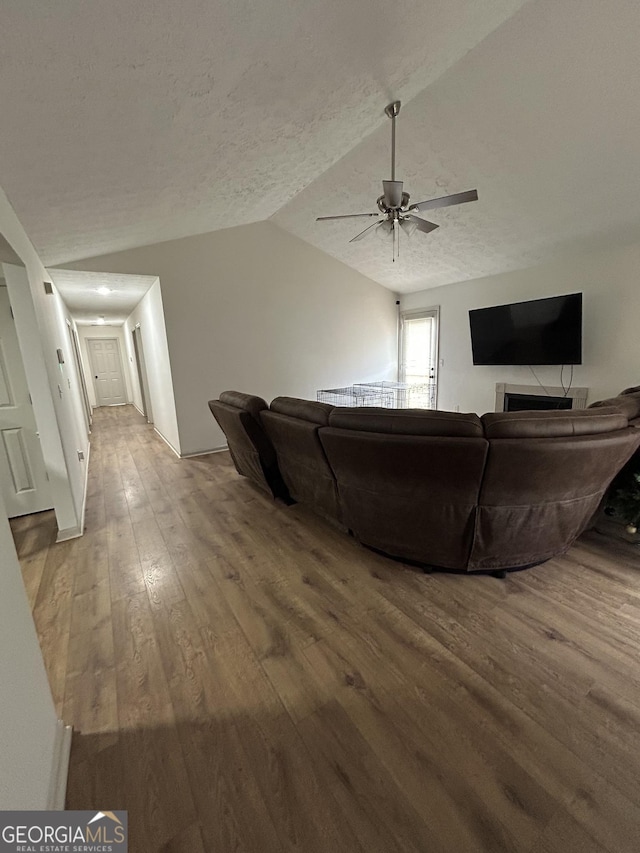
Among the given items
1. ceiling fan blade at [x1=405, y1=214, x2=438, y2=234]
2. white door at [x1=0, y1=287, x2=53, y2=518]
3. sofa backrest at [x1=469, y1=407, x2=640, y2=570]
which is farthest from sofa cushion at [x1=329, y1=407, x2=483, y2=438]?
white door at [x1=0, y1=287, x2=53, y2=518]

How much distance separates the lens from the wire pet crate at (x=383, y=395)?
6062 millimetres

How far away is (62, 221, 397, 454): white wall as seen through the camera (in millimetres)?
4449

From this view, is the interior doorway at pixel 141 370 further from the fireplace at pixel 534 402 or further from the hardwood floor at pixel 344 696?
the fireplace at pixel 534 402

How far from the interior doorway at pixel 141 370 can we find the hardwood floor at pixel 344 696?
4.95 metres

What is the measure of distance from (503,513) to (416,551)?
0.55m

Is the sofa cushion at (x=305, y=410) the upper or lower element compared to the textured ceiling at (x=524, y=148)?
lower

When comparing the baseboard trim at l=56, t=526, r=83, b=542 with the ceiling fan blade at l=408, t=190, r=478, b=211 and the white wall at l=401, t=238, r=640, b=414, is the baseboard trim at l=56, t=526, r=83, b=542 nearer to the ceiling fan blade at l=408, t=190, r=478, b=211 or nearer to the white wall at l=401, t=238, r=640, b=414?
the ceiling fan blade at l=408, t=190, r=478, b=211

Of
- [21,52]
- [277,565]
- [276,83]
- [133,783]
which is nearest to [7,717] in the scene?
[133,783]

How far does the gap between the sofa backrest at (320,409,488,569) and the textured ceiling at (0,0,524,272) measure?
5.83 ft

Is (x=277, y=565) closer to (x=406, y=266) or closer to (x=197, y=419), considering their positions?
(x=197, y=419)

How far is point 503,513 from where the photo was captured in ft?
6.24

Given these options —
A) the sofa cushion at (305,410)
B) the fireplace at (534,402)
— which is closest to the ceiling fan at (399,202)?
Answer: the sofa cushion at (305,410)

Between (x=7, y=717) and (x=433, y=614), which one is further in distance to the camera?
(x=433, y=614)

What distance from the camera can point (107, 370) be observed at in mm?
9547
